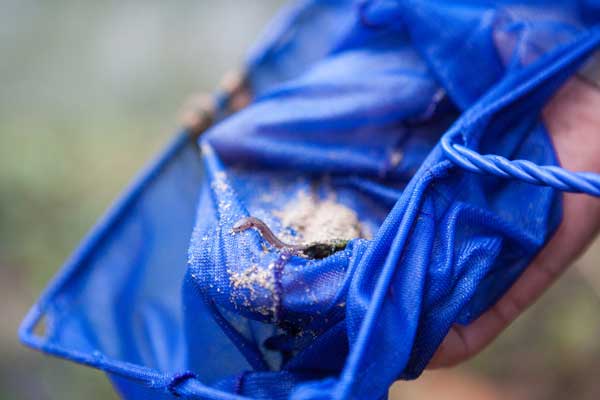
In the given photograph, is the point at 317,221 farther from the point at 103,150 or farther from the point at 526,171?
the point at 103,150

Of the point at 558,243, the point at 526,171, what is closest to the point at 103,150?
the point at 558,243

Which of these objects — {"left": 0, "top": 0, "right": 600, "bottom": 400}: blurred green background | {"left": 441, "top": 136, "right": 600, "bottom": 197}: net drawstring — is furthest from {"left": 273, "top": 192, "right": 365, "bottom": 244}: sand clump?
{"left": 0, "top": 0, "right": 600, "bottom": 400}: blurred green background

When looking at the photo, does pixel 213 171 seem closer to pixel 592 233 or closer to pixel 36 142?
pixel 592 233

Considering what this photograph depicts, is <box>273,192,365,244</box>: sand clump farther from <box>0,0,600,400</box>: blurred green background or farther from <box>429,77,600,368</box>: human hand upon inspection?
<box>0,0,600,400</box>: blurred green background

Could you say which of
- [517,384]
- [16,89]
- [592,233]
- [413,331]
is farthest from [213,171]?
[16,89]

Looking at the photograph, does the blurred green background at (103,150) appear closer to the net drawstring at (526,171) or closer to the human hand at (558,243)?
the human hand at (558,243)

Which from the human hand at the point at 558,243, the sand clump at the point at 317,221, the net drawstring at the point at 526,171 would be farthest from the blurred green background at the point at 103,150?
the net drawstring at the point at 526,171
